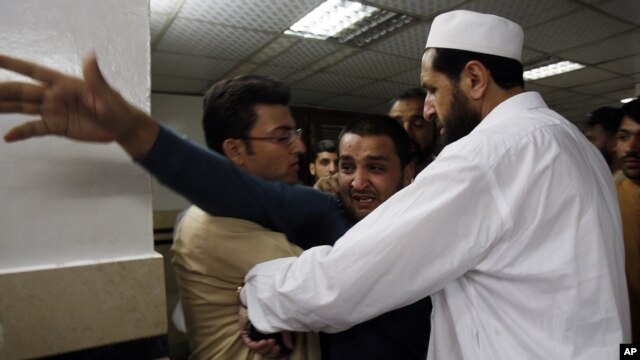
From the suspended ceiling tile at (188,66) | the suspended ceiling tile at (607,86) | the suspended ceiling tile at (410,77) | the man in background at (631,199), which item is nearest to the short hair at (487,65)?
the man in background at (631,199)

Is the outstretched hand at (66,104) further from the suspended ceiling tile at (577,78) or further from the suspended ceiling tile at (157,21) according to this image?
the suspended ceiling tile at (577,78)

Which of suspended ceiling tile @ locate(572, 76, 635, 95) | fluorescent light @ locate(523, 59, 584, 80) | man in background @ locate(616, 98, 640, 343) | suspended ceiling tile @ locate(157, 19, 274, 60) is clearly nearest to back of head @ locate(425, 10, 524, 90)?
man in background @ locate(616, 98, 640, 343)

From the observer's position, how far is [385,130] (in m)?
1.45

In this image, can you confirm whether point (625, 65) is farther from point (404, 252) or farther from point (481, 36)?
point (404, 252)

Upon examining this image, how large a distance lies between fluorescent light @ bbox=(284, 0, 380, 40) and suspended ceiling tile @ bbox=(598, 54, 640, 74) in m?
3.64

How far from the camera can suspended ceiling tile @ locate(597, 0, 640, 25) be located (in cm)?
325

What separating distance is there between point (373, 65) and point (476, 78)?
12.3 ft

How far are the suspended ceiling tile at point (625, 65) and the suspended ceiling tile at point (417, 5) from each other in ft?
10.3

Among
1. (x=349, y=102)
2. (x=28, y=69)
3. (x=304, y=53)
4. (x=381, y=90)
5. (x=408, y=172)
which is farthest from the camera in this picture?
(x=349, y=102)

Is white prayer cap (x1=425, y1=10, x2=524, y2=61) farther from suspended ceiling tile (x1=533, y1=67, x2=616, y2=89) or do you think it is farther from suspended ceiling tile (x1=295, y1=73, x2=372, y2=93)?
suspended ceiling tile (x1=533, y1=67, x2=616, y2=89)

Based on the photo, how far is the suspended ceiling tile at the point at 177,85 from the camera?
4977mm

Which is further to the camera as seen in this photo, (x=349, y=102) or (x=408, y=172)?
(x=349, y=102)

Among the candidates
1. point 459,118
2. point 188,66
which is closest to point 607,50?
point 459,118

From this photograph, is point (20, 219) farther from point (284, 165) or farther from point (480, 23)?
point (480, 23)
